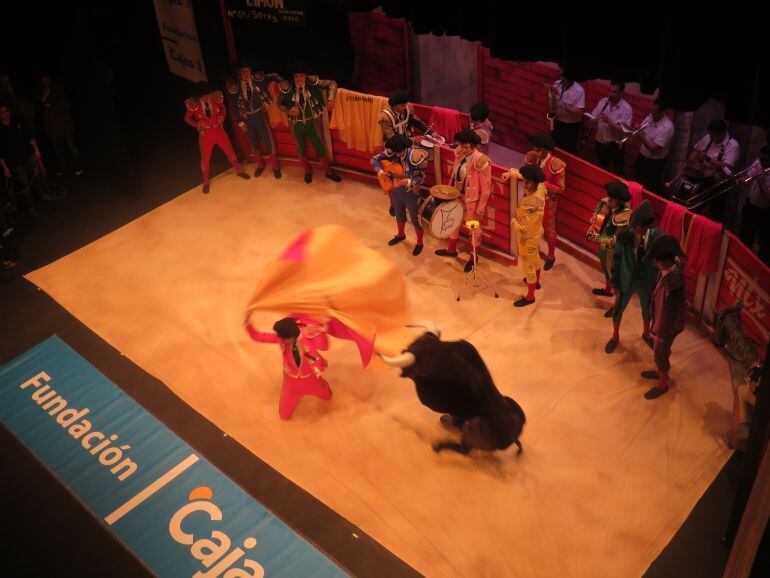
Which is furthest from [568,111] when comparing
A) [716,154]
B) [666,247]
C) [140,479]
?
[140,479]

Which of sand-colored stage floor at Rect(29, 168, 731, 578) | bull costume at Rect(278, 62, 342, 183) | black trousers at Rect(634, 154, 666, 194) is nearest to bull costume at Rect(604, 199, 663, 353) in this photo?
sand-colored stage floor at Rect(29, 168, 731, 578)

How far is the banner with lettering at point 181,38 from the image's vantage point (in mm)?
11219

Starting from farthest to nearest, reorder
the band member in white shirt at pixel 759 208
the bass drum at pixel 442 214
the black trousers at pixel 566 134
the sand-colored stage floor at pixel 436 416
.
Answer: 1. the black trousers at pixel 566 134
2. the bass drum at pixel 442 214
3. the band member in white shirt at pixel 759 208
4. the sand-colored stage floor at pixel 436 416

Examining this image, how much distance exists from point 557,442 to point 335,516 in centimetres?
202

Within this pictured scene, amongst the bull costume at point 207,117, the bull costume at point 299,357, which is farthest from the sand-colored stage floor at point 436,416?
the bull costume at point 207,117

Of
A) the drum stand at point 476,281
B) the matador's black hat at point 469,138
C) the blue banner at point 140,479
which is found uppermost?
the matador's black hat at point 469,138

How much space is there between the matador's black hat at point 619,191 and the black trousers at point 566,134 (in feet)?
9.66

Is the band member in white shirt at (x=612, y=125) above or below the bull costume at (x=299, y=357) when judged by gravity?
above

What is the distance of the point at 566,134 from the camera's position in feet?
33.1

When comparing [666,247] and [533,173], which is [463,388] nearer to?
[666,247]

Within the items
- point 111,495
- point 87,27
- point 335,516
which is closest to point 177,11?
point 87,27

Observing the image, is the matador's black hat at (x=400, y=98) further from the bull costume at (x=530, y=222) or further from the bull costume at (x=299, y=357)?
the bull costume at (x=299, y=357)

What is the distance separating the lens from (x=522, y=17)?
658 cm

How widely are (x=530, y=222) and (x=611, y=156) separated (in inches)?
91.6
